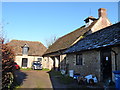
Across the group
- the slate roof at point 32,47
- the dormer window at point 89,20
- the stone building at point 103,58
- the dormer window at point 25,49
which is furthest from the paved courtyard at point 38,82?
the slate roof at point 32,47

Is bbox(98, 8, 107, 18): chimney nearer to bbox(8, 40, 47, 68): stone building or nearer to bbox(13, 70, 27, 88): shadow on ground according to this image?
bbox(13, 70, 27, 88): shadow on ground

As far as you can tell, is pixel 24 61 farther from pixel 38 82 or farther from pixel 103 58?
pixel 103 58

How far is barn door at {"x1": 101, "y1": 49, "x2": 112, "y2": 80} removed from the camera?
1021 cm

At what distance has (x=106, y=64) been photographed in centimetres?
1050

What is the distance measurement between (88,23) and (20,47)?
16700 mm

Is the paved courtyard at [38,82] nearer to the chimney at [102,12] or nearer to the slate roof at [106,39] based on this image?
the slate roof at [106,39]

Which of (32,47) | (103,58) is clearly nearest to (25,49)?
(32,47)

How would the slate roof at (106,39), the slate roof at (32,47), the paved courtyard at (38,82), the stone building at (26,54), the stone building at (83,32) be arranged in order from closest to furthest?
the slate roof at (106,39)
the paved courtyard at (38,82)
the stone building at (83,32)
the stone building at (26,54)
the slate roof at (32,47)

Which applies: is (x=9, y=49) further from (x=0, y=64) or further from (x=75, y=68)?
(x=75, y=68)

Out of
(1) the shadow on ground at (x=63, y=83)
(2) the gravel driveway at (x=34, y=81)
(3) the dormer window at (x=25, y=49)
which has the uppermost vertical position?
(3) the dormer window at (x=25, y=49)

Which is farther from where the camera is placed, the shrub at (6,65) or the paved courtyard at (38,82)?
the paved courtyard at (38,82)

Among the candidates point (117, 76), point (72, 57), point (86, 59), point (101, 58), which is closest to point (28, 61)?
point (72, 57)

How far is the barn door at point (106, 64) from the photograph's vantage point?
402 inches

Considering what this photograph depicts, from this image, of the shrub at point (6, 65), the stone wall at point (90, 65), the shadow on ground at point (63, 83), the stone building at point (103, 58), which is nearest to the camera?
the shrub at point (6, 65)
